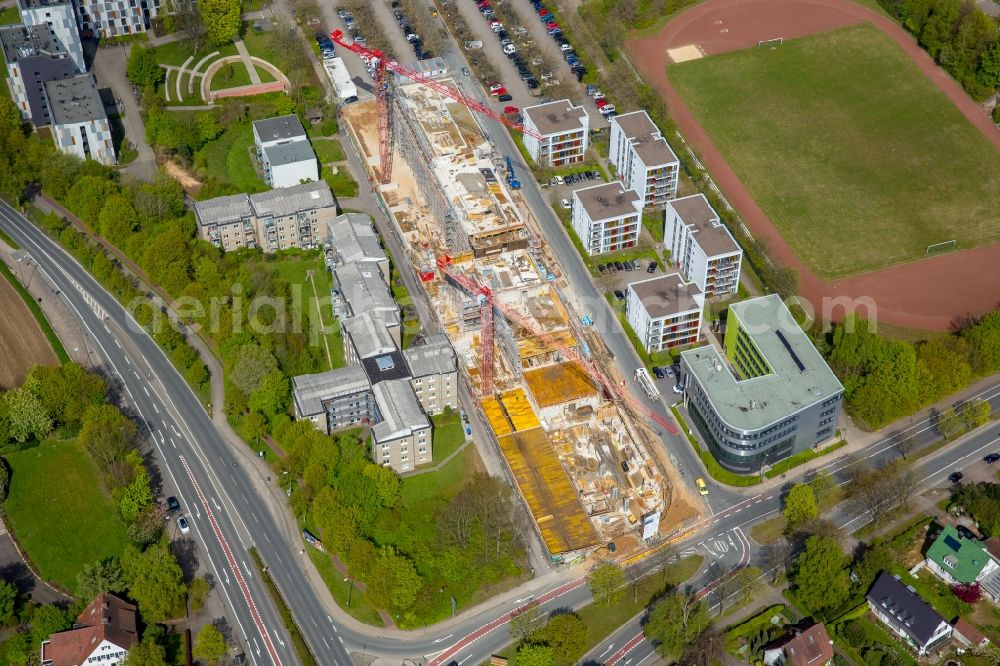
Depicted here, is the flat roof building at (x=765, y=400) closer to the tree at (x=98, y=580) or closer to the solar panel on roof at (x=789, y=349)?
the solar panel on roof at (x=789, y=349)

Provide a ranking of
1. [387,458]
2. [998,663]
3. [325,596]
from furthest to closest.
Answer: [387,458] < [325,596] < [998,663]

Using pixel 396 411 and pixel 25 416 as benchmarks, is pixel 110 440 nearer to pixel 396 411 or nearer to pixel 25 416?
pixel 25 416

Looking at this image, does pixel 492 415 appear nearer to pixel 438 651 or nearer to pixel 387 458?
pixel 387 458

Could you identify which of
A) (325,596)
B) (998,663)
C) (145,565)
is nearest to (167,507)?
(145,565)

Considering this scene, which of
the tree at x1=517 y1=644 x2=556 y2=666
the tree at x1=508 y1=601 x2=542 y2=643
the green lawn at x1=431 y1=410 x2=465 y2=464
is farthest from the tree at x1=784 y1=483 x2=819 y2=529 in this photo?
the green lawn at x1=431 y1=410 x2=465 y2=464

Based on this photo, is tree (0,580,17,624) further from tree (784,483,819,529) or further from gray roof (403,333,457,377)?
tree (784,483,819,529)

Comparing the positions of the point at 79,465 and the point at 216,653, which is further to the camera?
the point at 79,465

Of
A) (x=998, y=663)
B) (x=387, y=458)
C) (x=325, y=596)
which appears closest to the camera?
(x=998, y=663)
